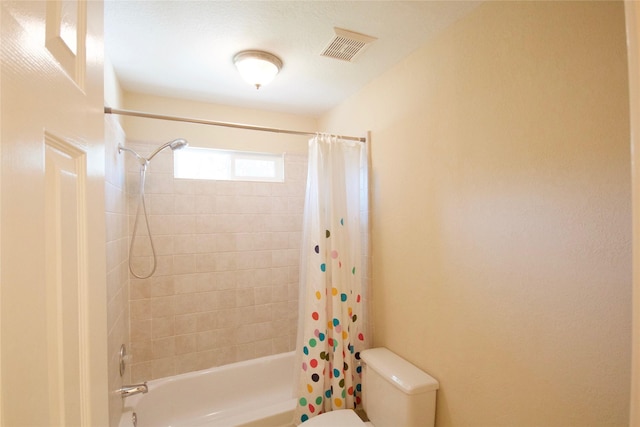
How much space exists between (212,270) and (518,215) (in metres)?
2.07

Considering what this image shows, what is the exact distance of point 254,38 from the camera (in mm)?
1436

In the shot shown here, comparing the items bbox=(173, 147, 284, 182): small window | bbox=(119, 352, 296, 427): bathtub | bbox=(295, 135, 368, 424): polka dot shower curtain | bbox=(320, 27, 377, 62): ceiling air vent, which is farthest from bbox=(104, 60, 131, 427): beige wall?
bbox=(320, 27, 377, 62): ceiling air vent

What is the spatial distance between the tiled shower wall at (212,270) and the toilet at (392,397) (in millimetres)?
1067

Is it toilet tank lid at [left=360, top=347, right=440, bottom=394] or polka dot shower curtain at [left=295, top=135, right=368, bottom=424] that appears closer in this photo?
toilet tank lid at [left=360, top=347, right=440, bottom=394]

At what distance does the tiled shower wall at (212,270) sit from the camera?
2037mm

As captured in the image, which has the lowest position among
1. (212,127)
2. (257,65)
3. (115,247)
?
(115,247)

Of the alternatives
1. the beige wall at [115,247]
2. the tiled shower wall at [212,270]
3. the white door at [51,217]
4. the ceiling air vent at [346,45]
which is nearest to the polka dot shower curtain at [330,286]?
the ceiling air vent at [346,45]

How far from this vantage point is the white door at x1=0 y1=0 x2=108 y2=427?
11.4 inches

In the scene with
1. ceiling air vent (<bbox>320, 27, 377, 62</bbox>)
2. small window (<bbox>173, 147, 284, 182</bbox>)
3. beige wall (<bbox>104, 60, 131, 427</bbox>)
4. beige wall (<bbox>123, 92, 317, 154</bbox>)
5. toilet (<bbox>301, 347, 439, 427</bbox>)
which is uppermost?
ceiling air vent (<bbox>320, 27, 377, 62</bbox>)

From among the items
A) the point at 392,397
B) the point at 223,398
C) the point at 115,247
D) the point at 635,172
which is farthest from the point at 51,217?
the point at 223,398

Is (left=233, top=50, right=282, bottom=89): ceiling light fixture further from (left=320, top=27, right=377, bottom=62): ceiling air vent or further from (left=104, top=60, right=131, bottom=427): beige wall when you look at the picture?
(left=104, top=60, right=131, bottom=427): beige wall

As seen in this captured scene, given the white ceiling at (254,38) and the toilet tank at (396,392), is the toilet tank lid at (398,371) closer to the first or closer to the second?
the toilet tank at (396,392)

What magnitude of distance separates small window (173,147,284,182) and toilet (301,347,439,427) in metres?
1.69

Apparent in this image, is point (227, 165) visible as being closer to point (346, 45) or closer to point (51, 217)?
point (346, 45)
